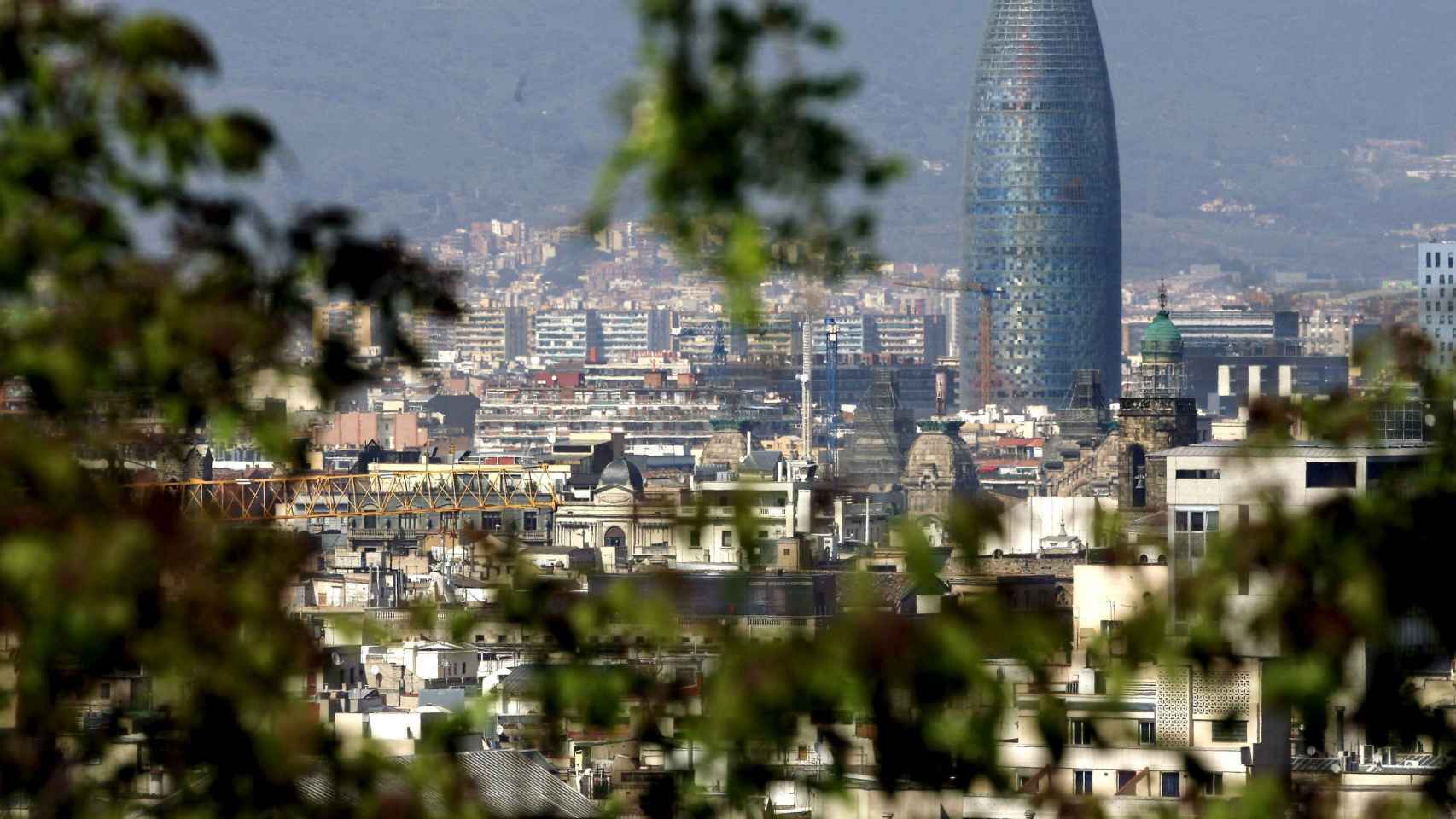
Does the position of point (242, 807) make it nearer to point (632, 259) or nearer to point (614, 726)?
point (614, 726)

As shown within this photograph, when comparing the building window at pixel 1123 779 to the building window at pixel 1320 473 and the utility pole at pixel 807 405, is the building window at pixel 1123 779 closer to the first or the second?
the building window at pixel 1320 473

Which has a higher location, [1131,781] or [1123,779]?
[1131,781]

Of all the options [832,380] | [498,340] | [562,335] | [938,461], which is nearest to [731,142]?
[938,461]

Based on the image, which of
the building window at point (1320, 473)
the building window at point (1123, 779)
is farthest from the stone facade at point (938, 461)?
the building window at point (1123, 779)

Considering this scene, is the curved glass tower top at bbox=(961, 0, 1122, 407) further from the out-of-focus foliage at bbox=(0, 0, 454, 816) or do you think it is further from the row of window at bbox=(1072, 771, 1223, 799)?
the out-of-focus foliage at bbox=(0, 0, 454, 816)

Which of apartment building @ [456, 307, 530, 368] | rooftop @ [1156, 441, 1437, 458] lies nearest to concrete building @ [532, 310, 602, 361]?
apartment building @ [456, 307, 530, 368]

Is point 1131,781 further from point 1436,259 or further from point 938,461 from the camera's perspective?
point 1436,259

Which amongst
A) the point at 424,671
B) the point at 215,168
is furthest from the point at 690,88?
the point at 424,671
